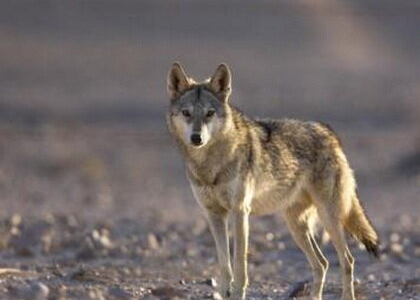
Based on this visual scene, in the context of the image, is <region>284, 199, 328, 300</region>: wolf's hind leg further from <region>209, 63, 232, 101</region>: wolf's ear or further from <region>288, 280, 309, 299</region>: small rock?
<region>209, 63, 232, 101</region>: wolf's ear

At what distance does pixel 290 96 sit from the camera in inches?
1822

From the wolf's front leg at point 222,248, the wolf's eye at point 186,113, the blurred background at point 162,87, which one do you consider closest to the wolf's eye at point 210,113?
the wolf's eye at point 186,113

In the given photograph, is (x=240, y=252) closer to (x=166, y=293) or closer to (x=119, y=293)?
(x=166, y=293)

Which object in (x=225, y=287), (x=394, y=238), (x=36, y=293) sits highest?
(x=36, y=293)

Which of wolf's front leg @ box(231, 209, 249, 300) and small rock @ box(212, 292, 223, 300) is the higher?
wolf's front leg @ box(231, 209, 249, 300)

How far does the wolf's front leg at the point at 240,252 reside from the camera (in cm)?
1269

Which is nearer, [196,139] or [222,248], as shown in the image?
[196,139]

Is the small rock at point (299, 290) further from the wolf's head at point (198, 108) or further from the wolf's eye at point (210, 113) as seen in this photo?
the wolf's eye at point (210, 113)

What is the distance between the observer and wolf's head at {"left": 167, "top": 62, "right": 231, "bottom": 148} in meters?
13.0

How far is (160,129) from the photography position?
1375 inches

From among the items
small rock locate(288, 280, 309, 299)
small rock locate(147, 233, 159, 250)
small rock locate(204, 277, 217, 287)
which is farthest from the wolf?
small rock locate(147, 233, 159, 250)

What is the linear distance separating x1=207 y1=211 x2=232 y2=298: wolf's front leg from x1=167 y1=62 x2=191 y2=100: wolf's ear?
1.04 meters

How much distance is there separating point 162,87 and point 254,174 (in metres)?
34.3

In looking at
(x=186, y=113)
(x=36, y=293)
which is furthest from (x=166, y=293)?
(x=186, y=113)
